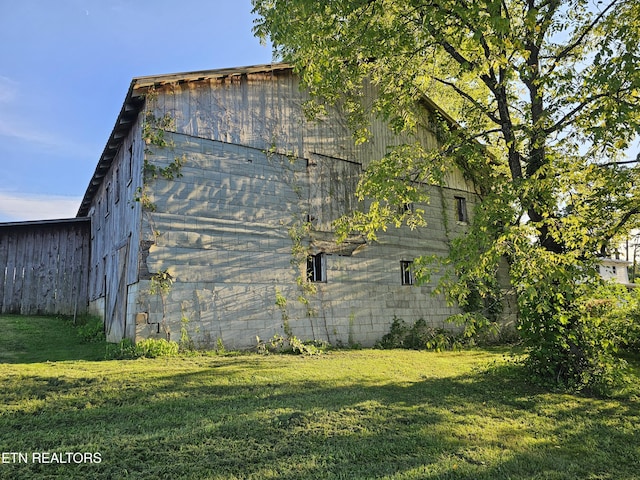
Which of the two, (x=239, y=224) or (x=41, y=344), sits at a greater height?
(x=239, y=224)

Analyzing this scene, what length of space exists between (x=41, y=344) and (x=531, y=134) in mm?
11959

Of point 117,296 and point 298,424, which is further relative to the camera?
point 117,296

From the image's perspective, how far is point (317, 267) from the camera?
12297 mm

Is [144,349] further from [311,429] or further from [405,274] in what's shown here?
[405,274]

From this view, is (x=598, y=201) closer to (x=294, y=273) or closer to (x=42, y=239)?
(x=294, y=273)

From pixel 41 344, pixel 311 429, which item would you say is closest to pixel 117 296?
pixel 41 344

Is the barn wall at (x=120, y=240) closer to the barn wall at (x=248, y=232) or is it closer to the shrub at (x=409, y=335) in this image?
the barn wall at (x=248, y=232)

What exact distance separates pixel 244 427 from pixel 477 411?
3472mm

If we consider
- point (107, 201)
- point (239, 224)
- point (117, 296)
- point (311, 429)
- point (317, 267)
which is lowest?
point (311, 429)

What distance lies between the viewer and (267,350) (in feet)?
34.5

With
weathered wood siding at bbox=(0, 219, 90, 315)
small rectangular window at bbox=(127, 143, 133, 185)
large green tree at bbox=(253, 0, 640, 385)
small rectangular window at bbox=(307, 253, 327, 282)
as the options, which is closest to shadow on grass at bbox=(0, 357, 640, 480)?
large green tree at bbox=(253, 0, 640, 385)

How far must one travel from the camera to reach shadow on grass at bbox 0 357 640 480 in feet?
12.9

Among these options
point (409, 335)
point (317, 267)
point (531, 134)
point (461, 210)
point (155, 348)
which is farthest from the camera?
point (461, 210)

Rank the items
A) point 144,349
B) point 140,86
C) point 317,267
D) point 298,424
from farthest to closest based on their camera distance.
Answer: point 317,267, point 140,86, point 144,349, point 298,424
